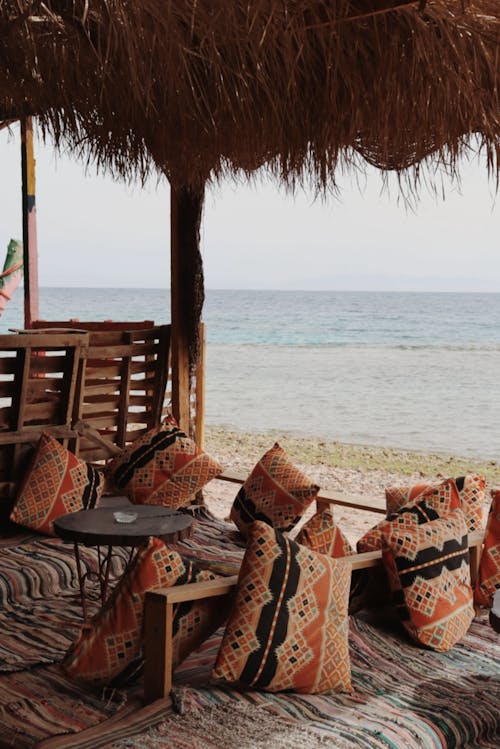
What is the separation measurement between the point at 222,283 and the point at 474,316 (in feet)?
34.2

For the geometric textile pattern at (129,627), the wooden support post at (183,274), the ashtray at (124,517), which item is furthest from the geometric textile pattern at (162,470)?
the geometric textile pattern at (129,627)

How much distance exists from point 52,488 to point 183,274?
5.72ft

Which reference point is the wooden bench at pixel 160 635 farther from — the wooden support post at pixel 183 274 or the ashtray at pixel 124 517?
the wooden support post at pixel 183 274

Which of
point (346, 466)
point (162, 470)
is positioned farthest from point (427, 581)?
point (346, 466)

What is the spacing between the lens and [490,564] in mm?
3303

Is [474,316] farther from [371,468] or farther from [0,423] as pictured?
[0,423]

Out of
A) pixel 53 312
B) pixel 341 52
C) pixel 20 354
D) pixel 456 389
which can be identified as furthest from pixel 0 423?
pixel 53 312

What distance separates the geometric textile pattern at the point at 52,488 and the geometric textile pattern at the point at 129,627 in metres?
1.83

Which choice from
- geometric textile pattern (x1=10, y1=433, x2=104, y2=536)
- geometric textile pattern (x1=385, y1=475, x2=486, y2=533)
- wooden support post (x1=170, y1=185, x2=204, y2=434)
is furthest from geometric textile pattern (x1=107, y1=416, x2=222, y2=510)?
geometric textile pattern (x1=385, y1=475, x2=486, y2=533)

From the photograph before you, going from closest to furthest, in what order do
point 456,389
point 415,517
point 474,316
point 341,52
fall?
point 341,52
point 415,517
point 456,389
point 474,316

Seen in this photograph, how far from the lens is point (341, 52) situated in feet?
9.13

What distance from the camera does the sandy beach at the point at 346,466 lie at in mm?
7547

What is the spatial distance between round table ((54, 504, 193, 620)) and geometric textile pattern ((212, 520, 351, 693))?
0.71 m

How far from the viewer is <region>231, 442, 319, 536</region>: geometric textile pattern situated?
419cm
